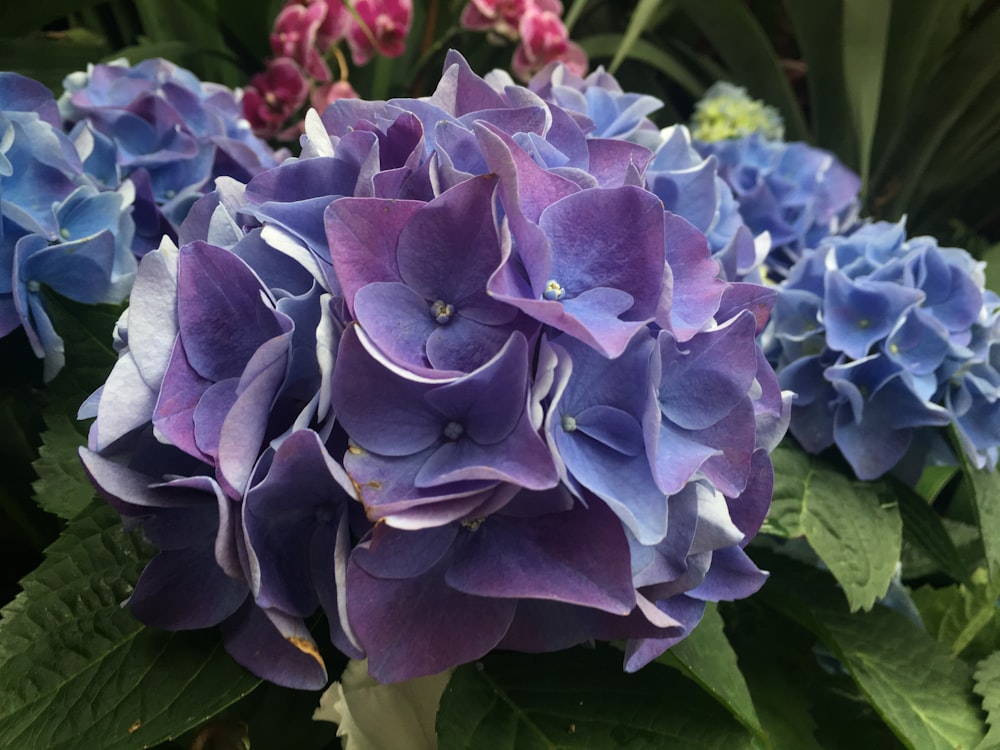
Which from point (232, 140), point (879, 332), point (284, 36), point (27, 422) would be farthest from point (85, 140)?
point (879, 332)

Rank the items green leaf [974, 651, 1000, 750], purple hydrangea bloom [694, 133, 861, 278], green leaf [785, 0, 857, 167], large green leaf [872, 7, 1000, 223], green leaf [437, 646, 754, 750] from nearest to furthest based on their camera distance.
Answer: green leaf [437, 646, 754, 750], green leaf [974, 651, 1000, 750], purple hydrangea bloom [694, 133, 861, 278], large green leaf [872, 7, 1000, 223], green leaf [785, 0, 857, 167]

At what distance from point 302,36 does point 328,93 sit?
0.21 feet

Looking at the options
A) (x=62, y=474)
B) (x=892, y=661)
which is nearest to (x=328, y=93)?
(x=62, y=474)

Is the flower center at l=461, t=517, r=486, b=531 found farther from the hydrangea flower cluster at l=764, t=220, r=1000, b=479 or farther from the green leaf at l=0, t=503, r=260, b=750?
the hydrangea flower cluster at l=764, t=220, r=1000, b=479

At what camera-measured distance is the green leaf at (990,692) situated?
0.51 metres

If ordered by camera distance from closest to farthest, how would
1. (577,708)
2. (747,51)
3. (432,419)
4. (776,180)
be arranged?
(432,419)
(577,708)
(776,180)
(747,51)

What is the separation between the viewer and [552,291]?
0.32m

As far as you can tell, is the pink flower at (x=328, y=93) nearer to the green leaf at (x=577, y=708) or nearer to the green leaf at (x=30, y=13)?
the green leaf at (x=30, y=13)

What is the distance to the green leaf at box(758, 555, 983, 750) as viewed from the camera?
0.52 metres

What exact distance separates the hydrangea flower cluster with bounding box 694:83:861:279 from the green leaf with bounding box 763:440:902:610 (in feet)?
0.75

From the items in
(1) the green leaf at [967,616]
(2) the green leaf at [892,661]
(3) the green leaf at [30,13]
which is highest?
(3) the green leaf at [30,13]

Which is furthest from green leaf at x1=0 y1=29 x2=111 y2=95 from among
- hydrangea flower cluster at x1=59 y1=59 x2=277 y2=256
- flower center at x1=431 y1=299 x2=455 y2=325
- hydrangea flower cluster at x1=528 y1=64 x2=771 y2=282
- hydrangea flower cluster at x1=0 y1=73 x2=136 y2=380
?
flower center at x1=431 y1=299 x2=455 y2=325

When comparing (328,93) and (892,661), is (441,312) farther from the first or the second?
(328,93)

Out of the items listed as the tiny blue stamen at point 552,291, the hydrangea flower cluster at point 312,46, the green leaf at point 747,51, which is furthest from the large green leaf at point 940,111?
the tiny blue stamen at point 552,291
